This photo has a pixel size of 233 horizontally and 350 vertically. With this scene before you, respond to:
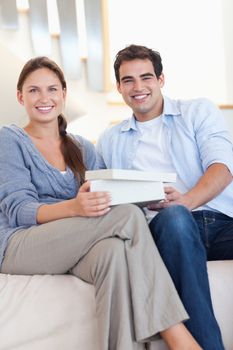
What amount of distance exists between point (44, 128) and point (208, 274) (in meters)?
0.64

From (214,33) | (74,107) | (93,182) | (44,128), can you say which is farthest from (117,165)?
(214,33)

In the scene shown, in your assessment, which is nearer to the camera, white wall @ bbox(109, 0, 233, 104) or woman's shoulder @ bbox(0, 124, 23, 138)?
woman's shoulder @ bbox(0, 124, 23, 138)

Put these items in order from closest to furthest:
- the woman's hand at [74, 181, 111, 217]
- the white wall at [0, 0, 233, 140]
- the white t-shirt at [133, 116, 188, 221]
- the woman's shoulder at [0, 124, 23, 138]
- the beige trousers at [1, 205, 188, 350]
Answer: the beige trousers at [1, 205, 188, 350]
the woman's hand at [74, 181, 111, 217]
the woman's shoulder at [0, 124, 23, 138]
the white t-shirt at [133, 116, 188, 221]
the white wall at [0, 0, 233, 140]

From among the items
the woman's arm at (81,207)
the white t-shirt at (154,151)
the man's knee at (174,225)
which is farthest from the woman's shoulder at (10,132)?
the man's knee at (174,225)

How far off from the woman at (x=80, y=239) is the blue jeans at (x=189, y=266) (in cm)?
4

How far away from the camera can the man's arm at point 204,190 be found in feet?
3.71

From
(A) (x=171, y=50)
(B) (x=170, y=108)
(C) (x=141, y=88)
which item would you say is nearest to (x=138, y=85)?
(C) (x=141, y=88)

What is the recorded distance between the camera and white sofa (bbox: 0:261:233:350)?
0.95 m

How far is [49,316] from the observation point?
956 mm

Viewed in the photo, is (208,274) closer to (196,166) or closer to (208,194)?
(208,194)

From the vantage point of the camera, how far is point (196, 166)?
1.33 meters

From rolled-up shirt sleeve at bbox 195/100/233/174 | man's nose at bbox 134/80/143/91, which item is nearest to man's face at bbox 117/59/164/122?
man's nose at bbox 134/80/143/91

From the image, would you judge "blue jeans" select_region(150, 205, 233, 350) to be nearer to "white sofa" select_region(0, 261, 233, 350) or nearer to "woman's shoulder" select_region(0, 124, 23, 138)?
"white sofa" select_region(0, 261, 233, 350)

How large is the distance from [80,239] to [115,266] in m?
0.11
